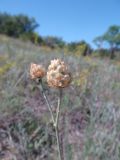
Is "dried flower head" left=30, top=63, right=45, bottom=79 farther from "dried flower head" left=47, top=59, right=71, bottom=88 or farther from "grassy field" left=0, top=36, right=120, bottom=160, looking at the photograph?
"grassy field" left=0, top=36, right=120, bottom=160

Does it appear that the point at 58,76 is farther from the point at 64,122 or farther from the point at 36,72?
the point at 64,122

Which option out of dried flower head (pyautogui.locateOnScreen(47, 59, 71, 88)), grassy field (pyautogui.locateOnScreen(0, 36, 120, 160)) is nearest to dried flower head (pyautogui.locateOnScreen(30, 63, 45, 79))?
dried flower head (pyautogui.locateOnScreen(47, 59, 71, 88))

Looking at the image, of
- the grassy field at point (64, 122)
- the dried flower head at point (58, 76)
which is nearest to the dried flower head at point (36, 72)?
the dried flower head at point (58, 76)

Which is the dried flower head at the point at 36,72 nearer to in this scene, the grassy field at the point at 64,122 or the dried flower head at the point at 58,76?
the dried flower head at the point at 58,76

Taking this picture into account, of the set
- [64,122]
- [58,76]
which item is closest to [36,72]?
[58,76]

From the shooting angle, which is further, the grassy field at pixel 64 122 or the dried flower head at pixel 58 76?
the grassy field at pixel 64 122

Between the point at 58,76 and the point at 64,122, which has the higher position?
the point at 58,76
